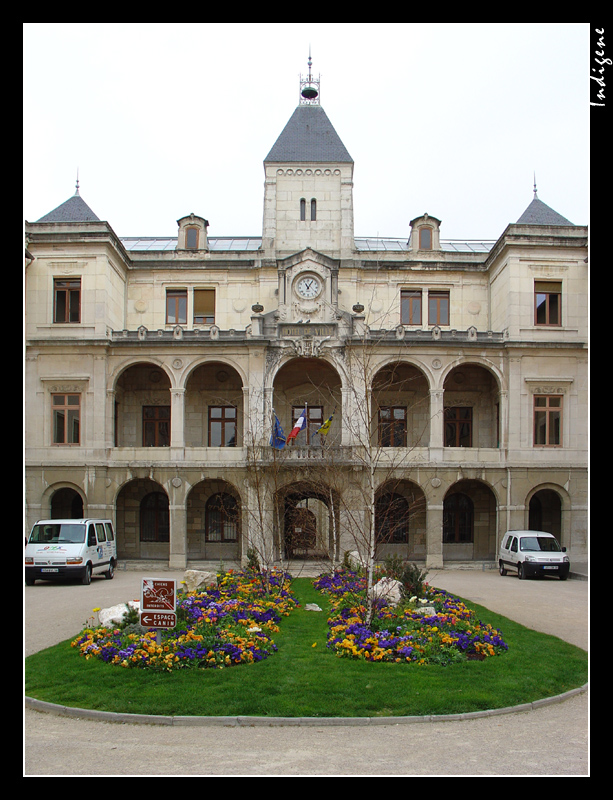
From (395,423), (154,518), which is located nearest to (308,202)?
(395,423)

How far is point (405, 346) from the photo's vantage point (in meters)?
31.2

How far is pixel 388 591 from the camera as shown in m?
16.9

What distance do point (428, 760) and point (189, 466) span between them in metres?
23.0

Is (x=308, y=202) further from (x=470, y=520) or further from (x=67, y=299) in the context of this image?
(x=470, y=520)

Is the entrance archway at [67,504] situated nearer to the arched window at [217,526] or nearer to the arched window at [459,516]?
the arched window at [217,526]

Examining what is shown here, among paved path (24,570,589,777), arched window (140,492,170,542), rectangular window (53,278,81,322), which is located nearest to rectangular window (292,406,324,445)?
arched window (140,492,170,542)

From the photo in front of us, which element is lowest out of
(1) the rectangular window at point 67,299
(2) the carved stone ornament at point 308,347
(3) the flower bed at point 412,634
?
(3) the flower bed at point 412,634

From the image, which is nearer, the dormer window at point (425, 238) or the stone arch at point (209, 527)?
the stone arch at point (209, 527)

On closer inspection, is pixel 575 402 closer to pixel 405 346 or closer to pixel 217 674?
pixel 405 346

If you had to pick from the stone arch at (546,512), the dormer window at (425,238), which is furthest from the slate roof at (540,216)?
the stone arch at (546,512)

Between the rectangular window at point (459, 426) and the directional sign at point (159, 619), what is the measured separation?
75.5 ft

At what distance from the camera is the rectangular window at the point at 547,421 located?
102 ft

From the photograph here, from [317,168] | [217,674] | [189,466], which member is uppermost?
[317,168]
